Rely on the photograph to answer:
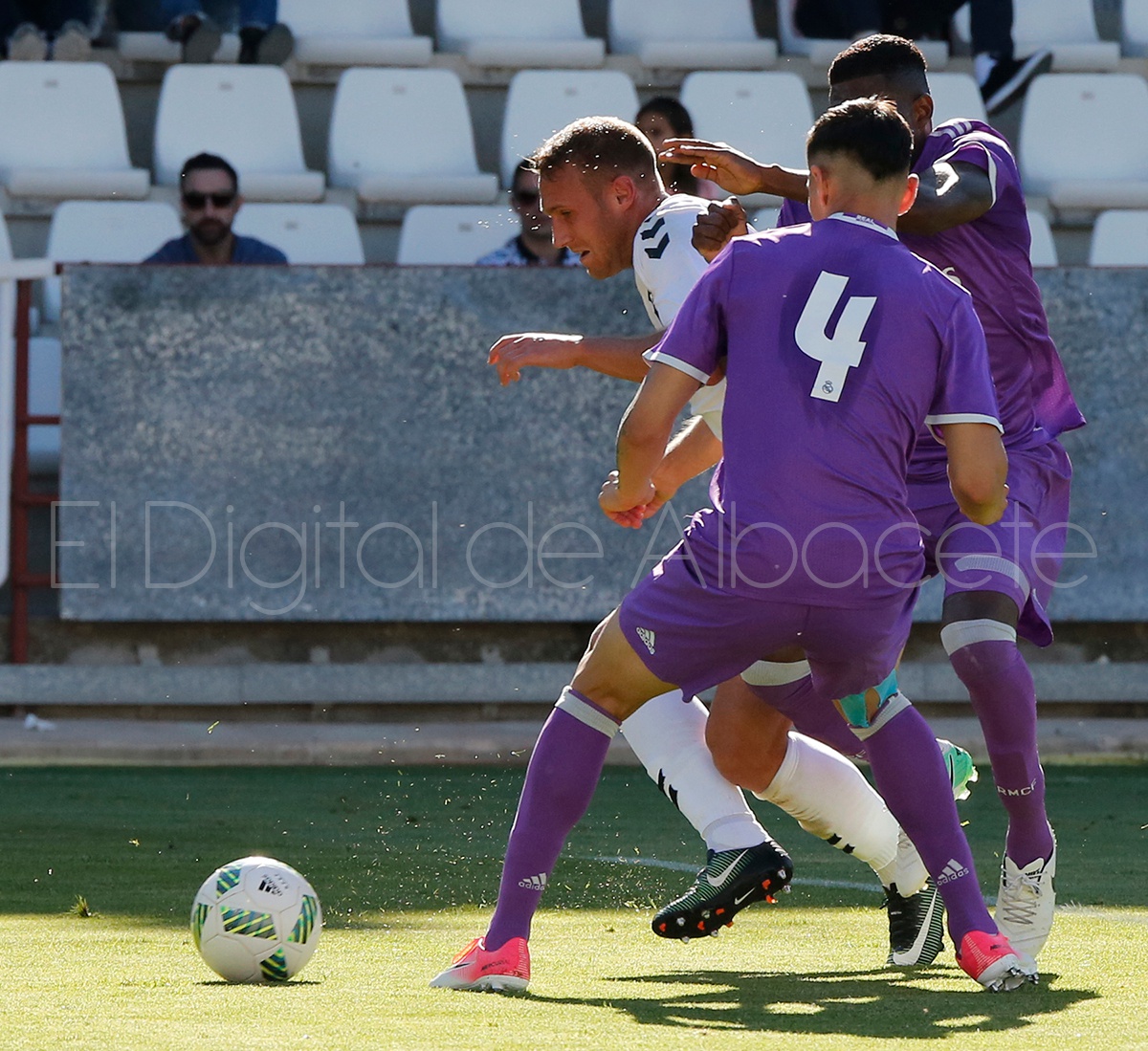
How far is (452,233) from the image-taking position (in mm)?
11148

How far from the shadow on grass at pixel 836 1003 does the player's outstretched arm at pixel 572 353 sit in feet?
4.06

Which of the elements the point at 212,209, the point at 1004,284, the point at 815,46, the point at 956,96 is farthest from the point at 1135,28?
the point at 1004,284

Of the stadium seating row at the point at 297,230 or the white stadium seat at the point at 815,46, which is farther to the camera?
the white stadium seat at the point at 815,46

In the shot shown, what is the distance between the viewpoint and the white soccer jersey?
437cm

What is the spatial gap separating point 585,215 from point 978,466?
1180 millimetres

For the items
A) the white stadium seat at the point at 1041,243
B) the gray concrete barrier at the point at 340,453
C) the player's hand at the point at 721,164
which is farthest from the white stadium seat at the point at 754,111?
the player's hand at the point at 721,164

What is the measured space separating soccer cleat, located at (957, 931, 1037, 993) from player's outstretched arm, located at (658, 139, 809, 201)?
60.6 inches

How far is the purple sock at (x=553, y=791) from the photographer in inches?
156

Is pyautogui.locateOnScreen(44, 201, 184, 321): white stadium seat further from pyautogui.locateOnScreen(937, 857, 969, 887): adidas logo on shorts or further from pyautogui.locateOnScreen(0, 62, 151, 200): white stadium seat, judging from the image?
pyautogui.locateOnScreen(937, 857, 969, 887): adidas logo on shorts

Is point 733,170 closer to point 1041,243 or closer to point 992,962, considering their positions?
point 992,962

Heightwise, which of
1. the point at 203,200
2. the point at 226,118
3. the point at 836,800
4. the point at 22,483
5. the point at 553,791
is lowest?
the point at 22,483

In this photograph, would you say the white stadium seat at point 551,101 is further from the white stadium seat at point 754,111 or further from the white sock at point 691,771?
the white sock at point 691,771

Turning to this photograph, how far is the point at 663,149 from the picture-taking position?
172 inches

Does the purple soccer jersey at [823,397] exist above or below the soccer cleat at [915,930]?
above
